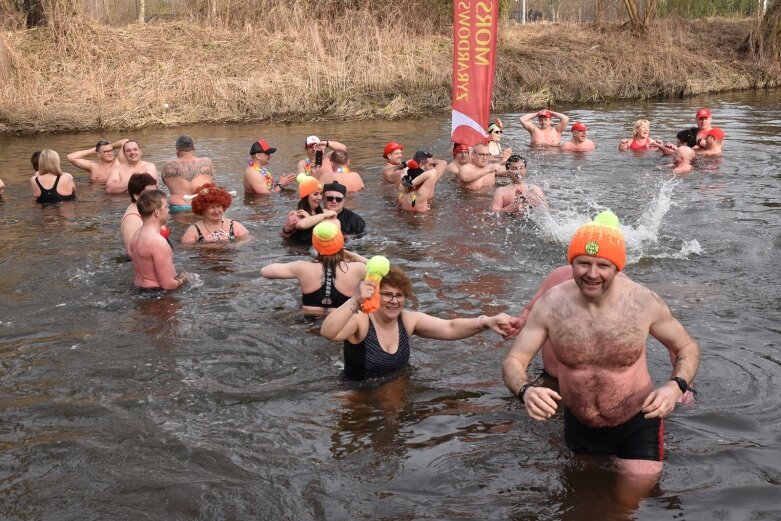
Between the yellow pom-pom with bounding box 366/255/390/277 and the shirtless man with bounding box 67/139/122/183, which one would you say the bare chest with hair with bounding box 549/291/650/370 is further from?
the shirtless man with bounding box 67/139/122/183

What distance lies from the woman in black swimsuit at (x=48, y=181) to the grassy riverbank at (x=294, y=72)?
834 cm

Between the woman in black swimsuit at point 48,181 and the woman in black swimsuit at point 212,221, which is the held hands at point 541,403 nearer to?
the woman in black swimsuit at point 212,221

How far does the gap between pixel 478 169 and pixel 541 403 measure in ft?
29.2

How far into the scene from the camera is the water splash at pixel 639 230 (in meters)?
9.02

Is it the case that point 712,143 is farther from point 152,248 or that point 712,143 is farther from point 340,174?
point 152,248

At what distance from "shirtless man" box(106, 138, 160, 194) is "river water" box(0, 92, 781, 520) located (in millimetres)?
1187

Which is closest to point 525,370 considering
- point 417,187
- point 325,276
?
point 325,276

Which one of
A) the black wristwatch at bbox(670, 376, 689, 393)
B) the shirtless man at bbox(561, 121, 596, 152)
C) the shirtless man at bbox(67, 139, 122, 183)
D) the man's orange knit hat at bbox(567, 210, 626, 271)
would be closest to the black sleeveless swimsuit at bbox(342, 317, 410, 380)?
the man's orange knit hat at bbox(567, 210, 626, 271)

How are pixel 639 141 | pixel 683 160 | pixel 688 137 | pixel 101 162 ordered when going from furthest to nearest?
pixel 639 141 → pixel 688 137 → pixel 101 162 → pixel 683 160

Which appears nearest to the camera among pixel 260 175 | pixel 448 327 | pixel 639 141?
pixel 448 327

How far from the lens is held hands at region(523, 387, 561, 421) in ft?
12.1

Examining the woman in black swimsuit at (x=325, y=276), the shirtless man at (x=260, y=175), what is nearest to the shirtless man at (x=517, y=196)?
the shirtless man at (x=260, y=175)

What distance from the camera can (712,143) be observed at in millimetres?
14719

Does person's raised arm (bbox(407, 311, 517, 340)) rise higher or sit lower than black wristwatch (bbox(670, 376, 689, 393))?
lower
